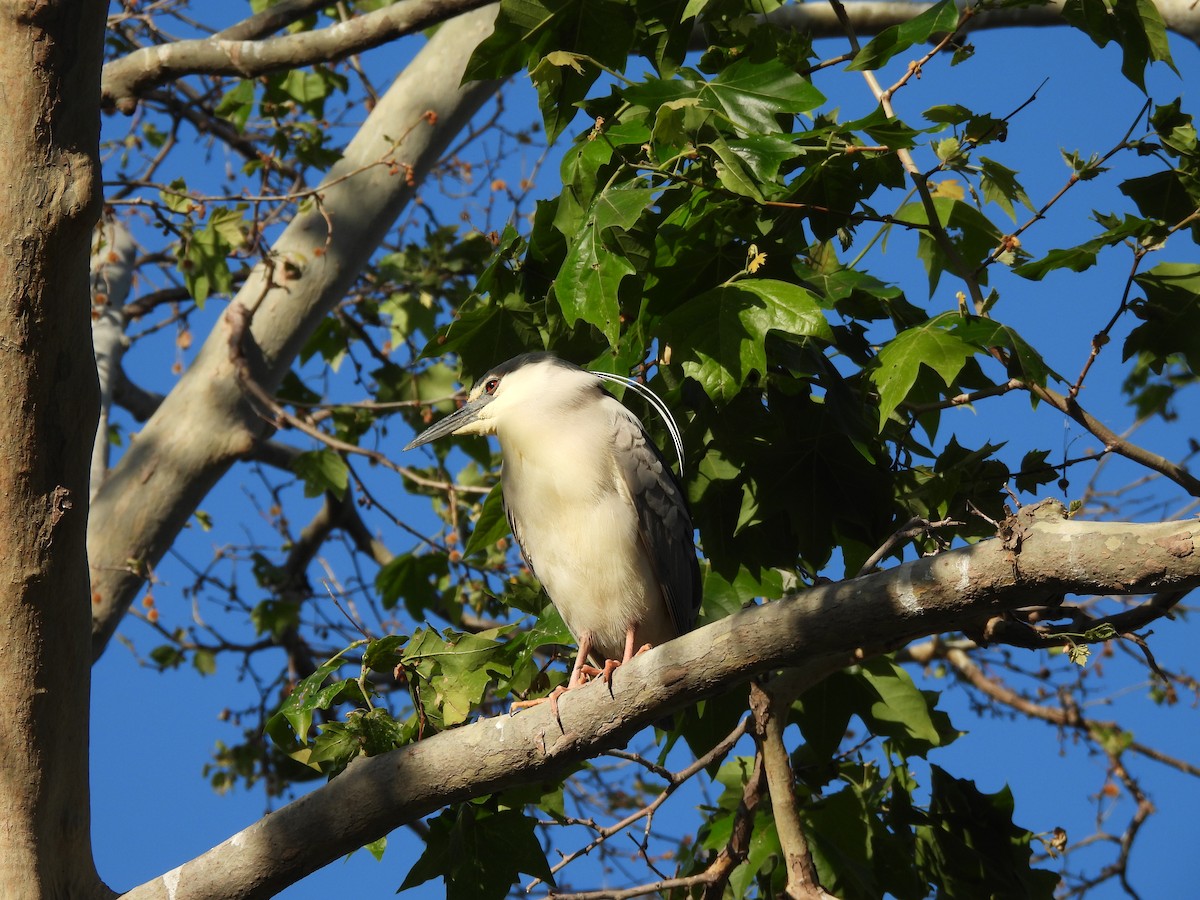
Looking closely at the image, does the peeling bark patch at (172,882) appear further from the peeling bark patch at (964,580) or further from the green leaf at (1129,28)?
→ the green leaf at (1129,28)

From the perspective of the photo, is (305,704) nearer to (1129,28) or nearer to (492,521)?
(492,521)

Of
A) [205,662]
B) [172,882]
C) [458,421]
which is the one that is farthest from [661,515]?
[205,662]

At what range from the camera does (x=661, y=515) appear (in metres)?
3.04

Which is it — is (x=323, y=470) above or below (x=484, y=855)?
above

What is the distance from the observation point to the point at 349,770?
2260 mm

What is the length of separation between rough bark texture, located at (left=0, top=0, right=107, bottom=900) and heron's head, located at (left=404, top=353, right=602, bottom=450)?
44.3 inches

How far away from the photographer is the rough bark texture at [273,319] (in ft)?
13.5

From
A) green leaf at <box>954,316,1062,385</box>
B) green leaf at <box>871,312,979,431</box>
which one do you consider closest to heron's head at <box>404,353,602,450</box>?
green leaf at <box>871,312,979,431</box>

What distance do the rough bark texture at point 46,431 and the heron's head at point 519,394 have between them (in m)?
1.12

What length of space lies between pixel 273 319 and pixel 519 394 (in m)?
1.75

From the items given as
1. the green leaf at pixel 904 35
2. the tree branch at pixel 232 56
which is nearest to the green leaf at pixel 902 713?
the green leaf at pixel 904 35

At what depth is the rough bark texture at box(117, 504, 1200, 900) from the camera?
170 centimetres

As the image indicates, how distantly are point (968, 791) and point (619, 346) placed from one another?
1.42 metres

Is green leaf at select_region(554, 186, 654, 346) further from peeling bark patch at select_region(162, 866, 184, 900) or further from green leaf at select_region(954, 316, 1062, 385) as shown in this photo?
peeling bark patch at select_region(162, 866, 184, 900)
